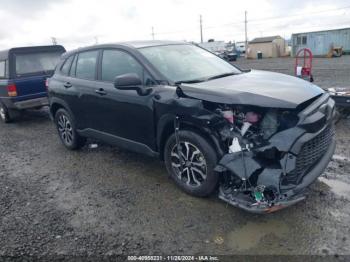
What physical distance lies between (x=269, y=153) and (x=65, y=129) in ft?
13.7

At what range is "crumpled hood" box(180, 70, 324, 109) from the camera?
3135 millimetres

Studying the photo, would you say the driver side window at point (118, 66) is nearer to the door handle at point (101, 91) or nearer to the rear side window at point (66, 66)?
the door handle at point (101, 91)

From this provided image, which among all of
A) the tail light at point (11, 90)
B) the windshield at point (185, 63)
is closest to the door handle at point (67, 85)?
the windshield at point (185, 63)

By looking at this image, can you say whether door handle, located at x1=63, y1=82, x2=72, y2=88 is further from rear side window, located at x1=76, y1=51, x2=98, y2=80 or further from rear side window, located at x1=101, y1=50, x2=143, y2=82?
rear side window, located at x1=101, y1=50, x2=143, y2=82

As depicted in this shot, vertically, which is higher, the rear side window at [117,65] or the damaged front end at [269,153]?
the rear side window at [117,65]

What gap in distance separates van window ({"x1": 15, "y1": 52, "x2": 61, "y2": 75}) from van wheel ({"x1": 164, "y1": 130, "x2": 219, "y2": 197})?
6489 millimetres

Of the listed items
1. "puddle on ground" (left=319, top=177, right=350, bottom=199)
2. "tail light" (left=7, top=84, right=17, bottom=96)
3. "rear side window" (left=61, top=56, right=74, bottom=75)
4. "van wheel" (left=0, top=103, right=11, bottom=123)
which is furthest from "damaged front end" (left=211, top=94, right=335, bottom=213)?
"van wheel" (left=0, top=103, right=11, bottom=123)

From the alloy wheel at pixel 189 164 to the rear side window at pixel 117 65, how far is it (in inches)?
44.2

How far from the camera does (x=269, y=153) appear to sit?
311 centimetres

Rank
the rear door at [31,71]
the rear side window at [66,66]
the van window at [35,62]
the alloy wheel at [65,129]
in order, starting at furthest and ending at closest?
the van window at [35,62] < the rear door at [31,71] < the alloy wheel at [65,129] < the rear side window at [66,66]

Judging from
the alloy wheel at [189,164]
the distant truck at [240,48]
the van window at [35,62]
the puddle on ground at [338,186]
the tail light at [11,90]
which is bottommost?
the puddle on ground at [338,186]

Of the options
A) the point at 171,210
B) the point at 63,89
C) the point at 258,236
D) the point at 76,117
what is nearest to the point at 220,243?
the point at 258,236

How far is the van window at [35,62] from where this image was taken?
877 cm

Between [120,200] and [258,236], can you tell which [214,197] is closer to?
[258,236]
